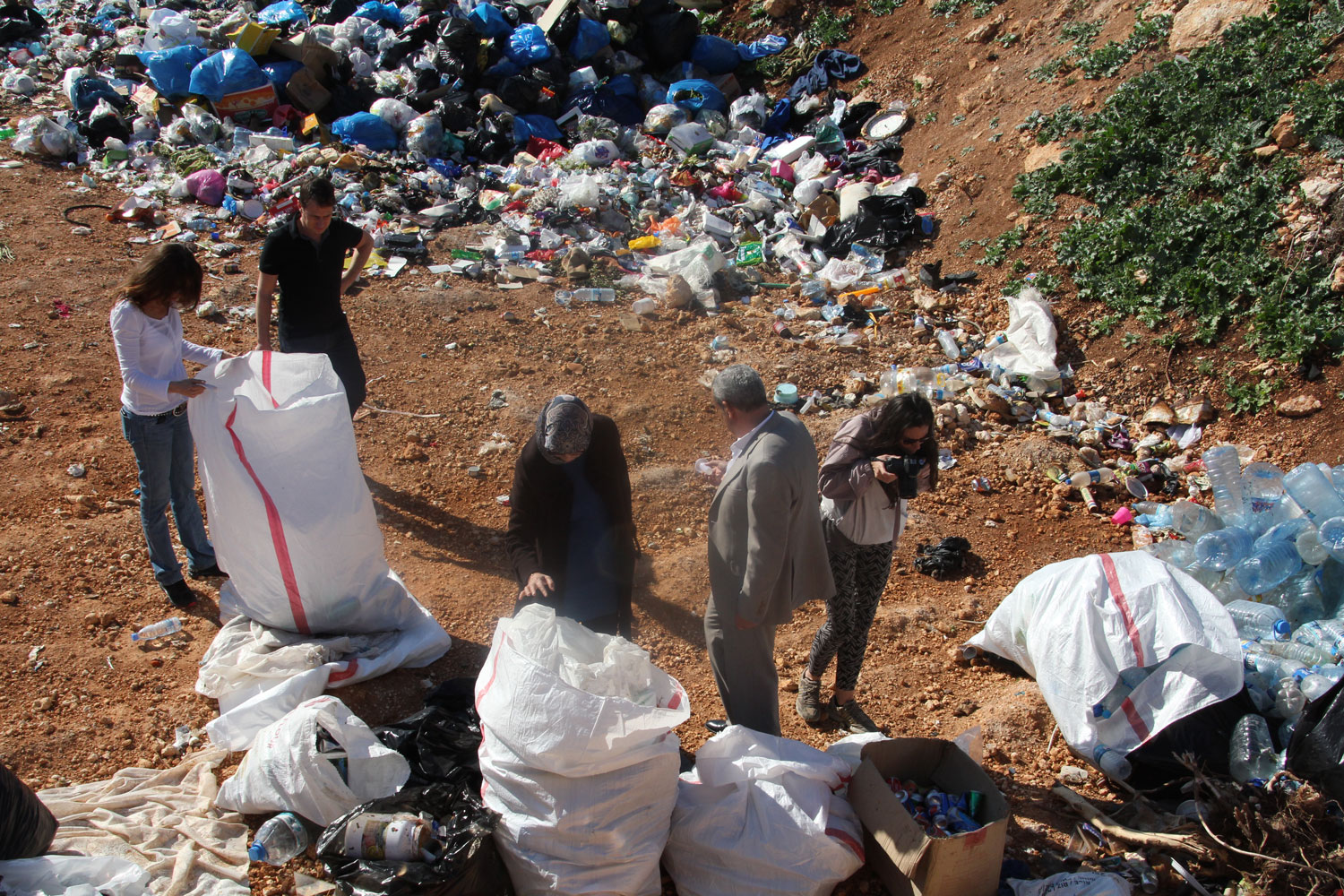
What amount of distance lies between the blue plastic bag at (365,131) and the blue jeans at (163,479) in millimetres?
6317

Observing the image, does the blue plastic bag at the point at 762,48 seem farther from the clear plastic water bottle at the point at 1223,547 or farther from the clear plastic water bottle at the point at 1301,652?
the clear plastic water bottle at the point at 1301,652

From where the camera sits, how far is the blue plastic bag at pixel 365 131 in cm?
902

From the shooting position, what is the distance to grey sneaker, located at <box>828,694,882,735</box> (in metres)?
3.58

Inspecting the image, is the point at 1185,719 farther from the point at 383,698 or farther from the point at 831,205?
the point at 831,205

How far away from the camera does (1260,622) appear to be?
3.60m

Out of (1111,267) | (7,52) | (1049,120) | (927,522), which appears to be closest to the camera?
(927,522)

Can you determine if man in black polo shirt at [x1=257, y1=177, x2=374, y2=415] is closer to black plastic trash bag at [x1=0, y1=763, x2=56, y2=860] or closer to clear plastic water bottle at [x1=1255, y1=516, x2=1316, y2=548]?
black plastic trash bag at [x1=0, y1=763, x2=56, y2=860]

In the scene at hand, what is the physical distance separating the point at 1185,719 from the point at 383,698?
2.88m

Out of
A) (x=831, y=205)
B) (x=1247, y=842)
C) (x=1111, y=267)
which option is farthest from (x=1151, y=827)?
(x=831, y=205)

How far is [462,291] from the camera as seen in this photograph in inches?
281

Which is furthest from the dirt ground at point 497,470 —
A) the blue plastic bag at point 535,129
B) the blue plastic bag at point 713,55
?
the blue plastic bag at point 713,55

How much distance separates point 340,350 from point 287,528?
1.39 meters

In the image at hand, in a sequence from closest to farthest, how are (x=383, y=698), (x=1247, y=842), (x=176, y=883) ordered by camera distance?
1. (x=176, y=883)
2. (x=1247, y=842)
3. (x=383, y=698)

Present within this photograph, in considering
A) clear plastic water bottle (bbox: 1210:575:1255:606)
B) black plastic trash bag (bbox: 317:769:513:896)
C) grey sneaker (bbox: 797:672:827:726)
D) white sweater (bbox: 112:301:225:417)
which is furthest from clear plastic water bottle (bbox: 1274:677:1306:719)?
white sweater (bbox: 112:301:225:417)
